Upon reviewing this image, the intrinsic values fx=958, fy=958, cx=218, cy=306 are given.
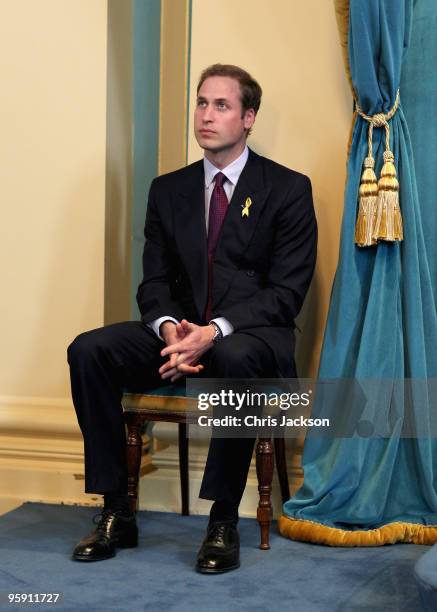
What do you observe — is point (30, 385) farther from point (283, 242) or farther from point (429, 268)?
point (429, 268)

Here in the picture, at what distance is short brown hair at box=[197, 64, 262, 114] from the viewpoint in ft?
10.3

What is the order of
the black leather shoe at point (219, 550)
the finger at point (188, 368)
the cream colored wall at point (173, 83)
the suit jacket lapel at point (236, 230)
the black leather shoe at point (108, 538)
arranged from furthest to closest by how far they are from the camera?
the cream colored wall at point (173, 83)
the suit jacket lapel at point (236, 230)
the finger at point (188, 368)
the black leather shoe at point (108, 538)
the black leather shoe at point (219, 550)

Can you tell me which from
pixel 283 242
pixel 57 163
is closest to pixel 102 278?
pixel 57 163

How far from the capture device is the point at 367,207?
298 centimetres

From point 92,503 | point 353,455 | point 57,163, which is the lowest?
point 92,503

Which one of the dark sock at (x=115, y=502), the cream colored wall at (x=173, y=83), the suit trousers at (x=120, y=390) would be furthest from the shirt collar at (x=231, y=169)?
the dark sock at (x=115, y=502)

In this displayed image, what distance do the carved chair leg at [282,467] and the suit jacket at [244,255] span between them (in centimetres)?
34

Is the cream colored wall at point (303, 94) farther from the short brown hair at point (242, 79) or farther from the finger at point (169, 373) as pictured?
the finger at point (169, 373)

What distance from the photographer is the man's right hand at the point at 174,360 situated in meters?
2.82

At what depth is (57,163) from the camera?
11.7ft

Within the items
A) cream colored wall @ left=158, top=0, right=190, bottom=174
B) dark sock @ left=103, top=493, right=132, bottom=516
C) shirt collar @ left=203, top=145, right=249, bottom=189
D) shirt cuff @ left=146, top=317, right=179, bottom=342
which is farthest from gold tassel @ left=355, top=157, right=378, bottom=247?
dark sock @ left=103, top=493, right=132, bottom=516

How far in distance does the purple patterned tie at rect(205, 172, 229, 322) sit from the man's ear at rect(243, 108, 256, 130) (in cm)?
19

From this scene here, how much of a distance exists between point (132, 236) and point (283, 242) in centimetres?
74

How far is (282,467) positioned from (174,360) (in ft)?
2.11
